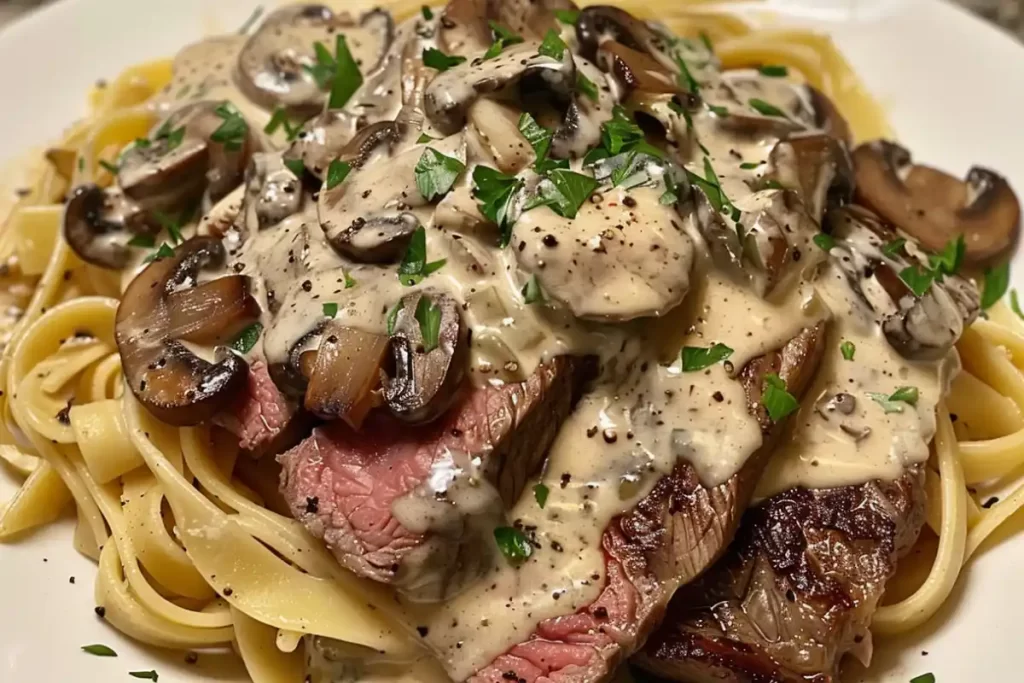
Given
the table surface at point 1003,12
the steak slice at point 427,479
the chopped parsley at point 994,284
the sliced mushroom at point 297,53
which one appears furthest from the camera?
the table surface at point 1003,12

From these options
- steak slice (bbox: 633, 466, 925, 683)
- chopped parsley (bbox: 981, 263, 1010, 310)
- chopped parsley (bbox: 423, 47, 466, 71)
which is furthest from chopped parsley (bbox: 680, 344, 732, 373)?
chopped parsley (bbox: 981, 263, 1010, 310)

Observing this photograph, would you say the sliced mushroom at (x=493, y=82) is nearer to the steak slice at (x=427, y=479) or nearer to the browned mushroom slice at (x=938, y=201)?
the steak slice at (x=427, y=479)

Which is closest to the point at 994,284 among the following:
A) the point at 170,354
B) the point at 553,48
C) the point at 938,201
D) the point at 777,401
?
the point at 938,201

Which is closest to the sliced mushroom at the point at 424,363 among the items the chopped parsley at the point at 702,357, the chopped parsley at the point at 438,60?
the chopped parsley at the point at 702,357

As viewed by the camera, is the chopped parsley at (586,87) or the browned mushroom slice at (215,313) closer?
the browned mushroom slice at (215,313)

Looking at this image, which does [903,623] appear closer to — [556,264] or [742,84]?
[556,264]

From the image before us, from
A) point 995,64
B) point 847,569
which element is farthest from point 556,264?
point 995,64
